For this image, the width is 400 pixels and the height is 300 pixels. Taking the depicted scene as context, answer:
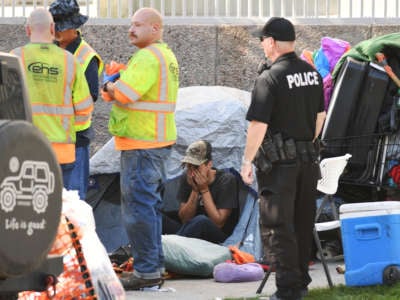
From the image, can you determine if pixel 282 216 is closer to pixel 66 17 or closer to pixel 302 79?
pixel 302 79

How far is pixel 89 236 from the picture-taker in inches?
232

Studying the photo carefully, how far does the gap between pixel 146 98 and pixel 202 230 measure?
73.3 inches

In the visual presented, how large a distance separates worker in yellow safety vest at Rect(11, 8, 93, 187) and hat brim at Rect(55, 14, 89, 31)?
2.08 feet

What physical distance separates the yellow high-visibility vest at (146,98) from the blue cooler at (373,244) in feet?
4.68

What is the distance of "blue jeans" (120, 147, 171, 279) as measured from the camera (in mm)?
8773

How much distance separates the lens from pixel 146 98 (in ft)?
28.9

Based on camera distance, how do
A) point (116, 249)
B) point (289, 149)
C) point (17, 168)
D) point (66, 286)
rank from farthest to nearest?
point (116, 249) < point (289, 149) < point (66, 286) < point (17, 168)

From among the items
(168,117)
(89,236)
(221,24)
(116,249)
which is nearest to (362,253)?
(168,117)

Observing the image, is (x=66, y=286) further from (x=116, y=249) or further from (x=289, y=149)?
(x=116, y=249)

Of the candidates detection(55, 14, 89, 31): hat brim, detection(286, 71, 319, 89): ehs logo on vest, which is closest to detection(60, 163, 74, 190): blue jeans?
detection(55, 14, 89, 31): hat brim

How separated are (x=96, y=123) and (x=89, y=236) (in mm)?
6363

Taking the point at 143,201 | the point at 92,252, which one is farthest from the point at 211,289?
the point at 92,252

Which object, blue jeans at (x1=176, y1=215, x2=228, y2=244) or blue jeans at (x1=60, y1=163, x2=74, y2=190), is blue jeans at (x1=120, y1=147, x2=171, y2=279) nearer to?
blue jeans at (x1=60, y1=163, x2=74, y2=190)

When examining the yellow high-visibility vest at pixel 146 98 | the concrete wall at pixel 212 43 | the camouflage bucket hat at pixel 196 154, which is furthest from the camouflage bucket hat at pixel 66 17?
the concrete wall at pixel 212 43
